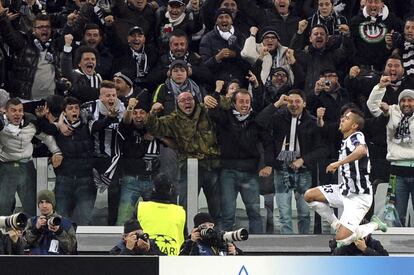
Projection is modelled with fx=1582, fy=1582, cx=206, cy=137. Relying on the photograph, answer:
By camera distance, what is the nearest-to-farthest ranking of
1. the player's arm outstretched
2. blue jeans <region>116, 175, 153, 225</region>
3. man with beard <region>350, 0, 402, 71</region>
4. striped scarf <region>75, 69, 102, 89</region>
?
1. the player's arm outstretched
2. blue jeans <region>116, 175, 153, 225</region>
3. striped scarf <region>75, 69, 102, 89</region>
4. man with beard <region>350, 0, 402, 71</region>

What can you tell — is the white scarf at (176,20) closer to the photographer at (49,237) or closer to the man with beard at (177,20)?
the man with beard at (177,20)

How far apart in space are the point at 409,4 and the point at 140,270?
26.7 ft

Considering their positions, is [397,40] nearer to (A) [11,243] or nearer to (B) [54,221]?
(B) [54,221]

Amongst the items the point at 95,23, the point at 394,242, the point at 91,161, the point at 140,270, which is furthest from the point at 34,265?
the point at 95,23

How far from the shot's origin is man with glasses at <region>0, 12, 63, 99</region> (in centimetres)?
1852

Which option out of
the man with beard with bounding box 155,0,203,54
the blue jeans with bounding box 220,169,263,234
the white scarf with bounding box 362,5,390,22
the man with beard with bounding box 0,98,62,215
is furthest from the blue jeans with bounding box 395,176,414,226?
the man with beard with bounding box 155,0,203,54

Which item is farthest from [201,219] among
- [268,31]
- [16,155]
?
[268,31]

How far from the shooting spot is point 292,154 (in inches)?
658

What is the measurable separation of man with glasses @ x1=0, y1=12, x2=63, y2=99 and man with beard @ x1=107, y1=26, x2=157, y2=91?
74 cm

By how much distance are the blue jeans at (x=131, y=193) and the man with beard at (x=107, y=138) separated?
0.06 meters

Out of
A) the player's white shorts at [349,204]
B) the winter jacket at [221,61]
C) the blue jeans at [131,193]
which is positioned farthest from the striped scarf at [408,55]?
the blue jeans at [131,193]

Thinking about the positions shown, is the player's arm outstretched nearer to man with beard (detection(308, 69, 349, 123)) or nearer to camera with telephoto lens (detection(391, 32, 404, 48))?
man with beard (detection(308, 69, 349, 123))

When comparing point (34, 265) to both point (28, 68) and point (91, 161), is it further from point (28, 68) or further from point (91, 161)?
point (28, 68)

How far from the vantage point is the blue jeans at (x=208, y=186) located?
16562mm
